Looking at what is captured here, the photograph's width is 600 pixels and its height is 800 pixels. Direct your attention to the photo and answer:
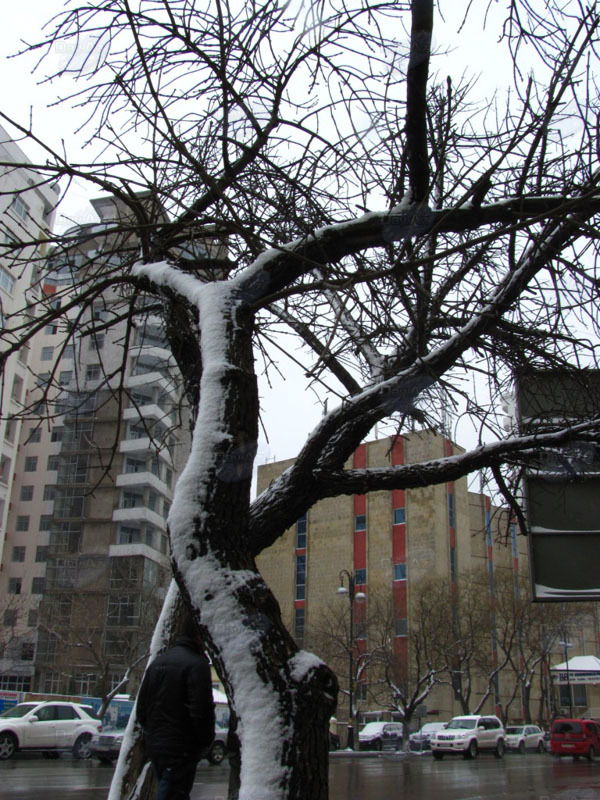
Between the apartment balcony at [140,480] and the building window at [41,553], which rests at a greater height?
the apartment balcony at [140,480]

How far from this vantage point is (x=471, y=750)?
27922 mm

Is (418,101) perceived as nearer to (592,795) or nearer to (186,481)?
(186,481)

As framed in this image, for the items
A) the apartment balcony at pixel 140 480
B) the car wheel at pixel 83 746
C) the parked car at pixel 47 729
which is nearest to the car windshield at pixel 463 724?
the parked car at pixel 47 729

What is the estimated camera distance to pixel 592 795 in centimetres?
1038

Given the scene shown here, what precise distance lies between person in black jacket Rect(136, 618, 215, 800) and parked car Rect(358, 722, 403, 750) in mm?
34711

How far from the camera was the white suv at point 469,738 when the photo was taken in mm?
27781

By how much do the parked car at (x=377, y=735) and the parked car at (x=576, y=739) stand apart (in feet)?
29.1

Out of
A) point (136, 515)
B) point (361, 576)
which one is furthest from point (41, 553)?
point (361, 576)

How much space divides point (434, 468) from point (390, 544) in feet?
173

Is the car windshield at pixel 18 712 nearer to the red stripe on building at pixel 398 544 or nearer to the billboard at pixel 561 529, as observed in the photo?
the billboard at pixel 561 529

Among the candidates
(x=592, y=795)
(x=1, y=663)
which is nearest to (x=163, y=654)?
(x=592, y=795)

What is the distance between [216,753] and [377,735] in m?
20.1

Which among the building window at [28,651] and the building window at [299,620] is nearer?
the building window at [28,651]

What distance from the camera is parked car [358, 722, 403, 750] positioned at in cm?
3591
